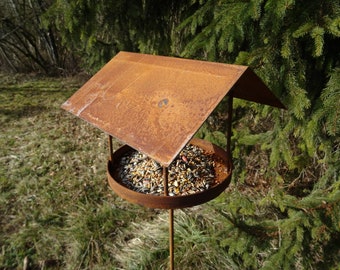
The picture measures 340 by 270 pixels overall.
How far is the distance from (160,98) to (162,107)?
0.06m

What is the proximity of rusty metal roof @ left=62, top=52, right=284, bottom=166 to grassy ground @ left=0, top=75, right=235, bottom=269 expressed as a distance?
1512mm

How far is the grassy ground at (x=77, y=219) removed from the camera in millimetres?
2482

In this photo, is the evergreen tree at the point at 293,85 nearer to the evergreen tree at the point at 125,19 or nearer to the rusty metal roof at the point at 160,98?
the rusty metal roof at the point at 160,98

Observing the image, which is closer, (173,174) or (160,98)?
(160,98)

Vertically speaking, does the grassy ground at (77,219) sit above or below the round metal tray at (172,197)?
below

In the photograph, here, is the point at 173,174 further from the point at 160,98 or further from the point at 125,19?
the point at 125,19

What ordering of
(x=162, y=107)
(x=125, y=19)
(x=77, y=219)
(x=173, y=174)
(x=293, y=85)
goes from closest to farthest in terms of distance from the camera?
(x=162, y=107) → (x=173, y=174) → (x=293, y=85) → (x=77, y=219) → (x=125, y=19)

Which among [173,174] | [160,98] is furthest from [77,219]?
[160,98]

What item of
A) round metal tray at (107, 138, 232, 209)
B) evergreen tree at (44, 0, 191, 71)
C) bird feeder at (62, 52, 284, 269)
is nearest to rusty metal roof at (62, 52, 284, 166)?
bird feeder at (62, 52, 284, 269)

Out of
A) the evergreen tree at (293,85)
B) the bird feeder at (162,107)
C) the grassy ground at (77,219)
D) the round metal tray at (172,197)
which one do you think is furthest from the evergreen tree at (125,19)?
the round metal tray at (172,197)

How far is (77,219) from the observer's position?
2881 mm

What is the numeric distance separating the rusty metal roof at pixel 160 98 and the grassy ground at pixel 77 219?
151cm

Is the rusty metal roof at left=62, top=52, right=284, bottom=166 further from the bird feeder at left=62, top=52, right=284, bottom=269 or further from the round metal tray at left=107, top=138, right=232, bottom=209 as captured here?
the round metal tray at left=107, top=138, right=232, bottom=209

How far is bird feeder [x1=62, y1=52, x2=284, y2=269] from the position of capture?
3.78 ft
